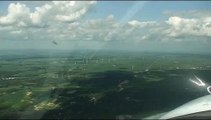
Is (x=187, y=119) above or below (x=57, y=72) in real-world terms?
below

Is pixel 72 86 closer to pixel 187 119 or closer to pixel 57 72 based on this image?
pixel 57 72

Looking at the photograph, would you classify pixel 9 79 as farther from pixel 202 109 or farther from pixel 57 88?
pixel 202 109

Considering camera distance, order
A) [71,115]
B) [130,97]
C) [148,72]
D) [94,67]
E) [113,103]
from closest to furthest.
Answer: [71,115], [113,103], [130,97], [94,67], [148,72]

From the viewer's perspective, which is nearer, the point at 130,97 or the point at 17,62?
the point at 130,97

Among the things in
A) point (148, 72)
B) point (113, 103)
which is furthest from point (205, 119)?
point (148, 72)

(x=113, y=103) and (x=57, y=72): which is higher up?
(x=57, y=72)

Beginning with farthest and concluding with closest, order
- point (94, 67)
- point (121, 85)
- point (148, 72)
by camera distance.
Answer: point (148, 72) < point (94, 67) < point (121, 85)

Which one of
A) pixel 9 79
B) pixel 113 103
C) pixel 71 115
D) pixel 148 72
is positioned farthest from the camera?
pixel 148 72

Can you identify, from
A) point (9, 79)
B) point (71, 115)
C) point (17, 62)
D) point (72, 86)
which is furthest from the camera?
point (17, 62)

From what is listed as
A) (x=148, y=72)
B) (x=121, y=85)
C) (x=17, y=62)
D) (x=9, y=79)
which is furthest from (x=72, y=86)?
(x=148, y=72)
